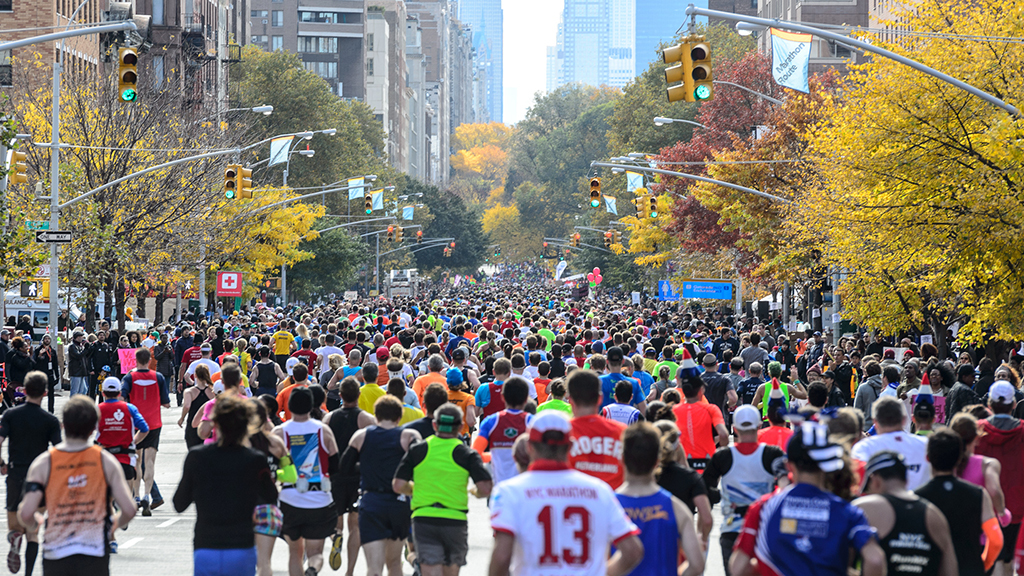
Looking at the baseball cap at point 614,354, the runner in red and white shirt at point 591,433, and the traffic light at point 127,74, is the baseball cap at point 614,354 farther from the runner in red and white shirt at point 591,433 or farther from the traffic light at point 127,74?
the traffic light at point 127,74

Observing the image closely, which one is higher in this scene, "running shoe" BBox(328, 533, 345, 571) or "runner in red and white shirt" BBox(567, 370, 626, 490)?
"runner in red and white shirt" BBox(567, 370, 626, 490)

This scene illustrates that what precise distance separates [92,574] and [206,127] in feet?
131

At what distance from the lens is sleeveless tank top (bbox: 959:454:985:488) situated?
8383 millimetres

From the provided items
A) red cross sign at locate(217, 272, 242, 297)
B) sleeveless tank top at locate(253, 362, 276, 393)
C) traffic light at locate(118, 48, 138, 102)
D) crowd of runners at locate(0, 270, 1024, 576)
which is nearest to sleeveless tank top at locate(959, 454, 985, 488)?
crowd of runners at locate(0, 270, 1024, 576)

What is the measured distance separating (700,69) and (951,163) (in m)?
7.29

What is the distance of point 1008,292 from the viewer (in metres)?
21.5

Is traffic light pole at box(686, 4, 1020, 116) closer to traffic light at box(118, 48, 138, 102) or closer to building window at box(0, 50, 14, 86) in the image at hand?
traffic light at box(118, 48, 138, 102)

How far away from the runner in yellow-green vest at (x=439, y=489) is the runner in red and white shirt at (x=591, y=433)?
810 mm

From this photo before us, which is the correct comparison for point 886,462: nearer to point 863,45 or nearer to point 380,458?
point 380,458

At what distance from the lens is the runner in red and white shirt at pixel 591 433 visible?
7.73m

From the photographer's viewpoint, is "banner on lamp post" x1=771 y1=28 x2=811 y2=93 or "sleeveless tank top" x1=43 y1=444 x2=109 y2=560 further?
"banner on lamp post" x1=771 y1=28 x2=811 y2=93

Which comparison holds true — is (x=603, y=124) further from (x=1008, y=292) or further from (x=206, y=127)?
(x=1008, y=292)

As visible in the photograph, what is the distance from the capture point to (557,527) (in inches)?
228

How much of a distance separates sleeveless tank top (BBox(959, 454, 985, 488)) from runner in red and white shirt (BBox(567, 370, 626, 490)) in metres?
2.19
